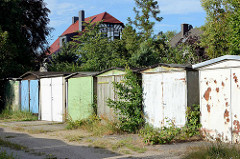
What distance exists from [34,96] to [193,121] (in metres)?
10.4

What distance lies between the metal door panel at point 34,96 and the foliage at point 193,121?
9991mm

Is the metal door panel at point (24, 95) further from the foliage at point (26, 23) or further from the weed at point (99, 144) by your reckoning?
the weed at point (99, 144)

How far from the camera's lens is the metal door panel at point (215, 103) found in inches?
337

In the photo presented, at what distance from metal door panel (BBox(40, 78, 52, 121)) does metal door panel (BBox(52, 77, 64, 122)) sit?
1.25 feet

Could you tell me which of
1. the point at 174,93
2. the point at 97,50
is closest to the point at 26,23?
the point at 97,50

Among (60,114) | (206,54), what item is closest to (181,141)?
(60,114)

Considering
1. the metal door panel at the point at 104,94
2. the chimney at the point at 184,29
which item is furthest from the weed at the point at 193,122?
the chimney at the point at 184,29

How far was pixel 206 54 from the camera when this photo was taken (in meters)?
27.3

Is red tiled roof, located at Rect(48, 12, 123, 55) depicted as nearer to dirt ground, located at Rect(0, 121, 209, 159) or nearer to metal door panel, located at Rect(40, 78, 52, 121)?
metal door panel, located at Rect(40, 78, 52, 121)

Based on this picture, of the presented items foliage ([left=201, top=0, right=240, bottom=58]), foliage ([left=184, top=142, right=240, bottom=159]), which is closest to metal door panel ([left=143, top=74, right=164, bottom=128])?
foliage ([left=184, top=142, right=240, bottom=159])

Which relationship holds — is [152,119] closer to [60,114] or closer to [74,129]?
[74,129]

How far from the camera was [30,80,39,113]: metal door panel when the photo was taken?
16.9m

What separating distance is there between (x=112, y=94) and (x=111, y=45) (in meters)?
19.4

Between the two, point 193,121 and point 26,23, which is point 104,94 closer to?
point 193,121
